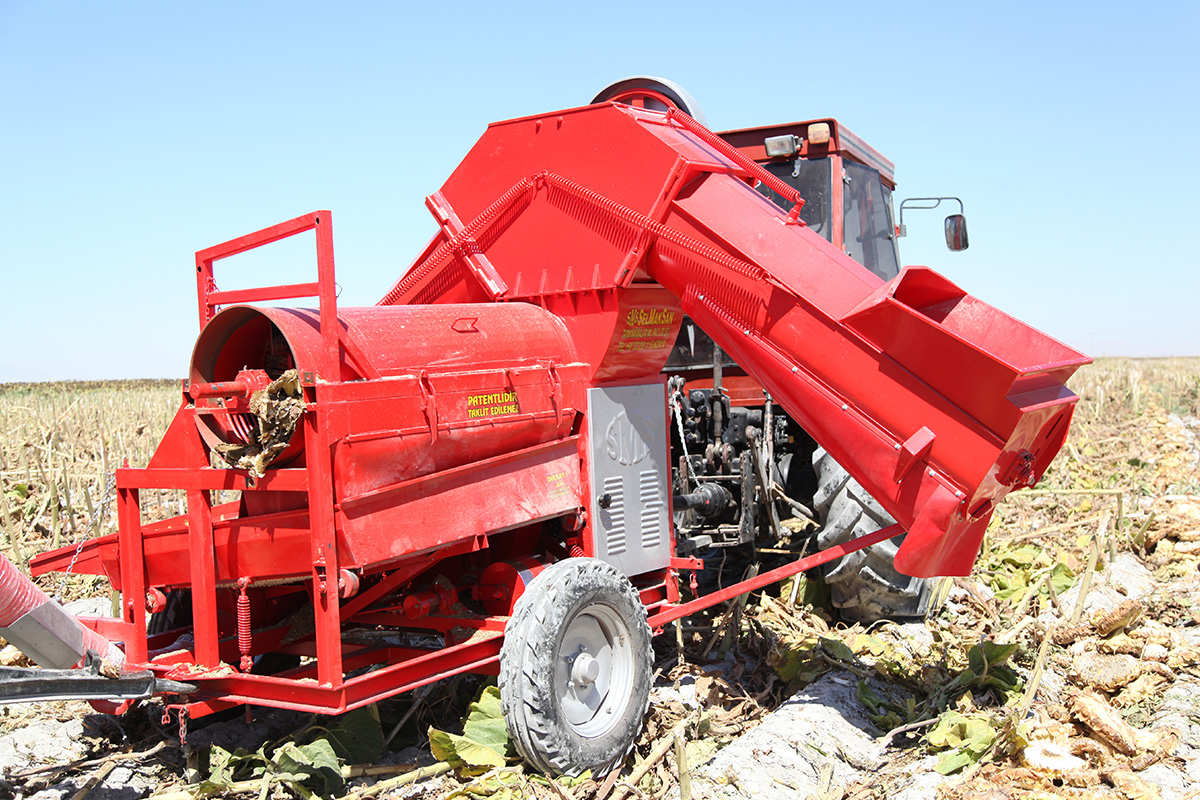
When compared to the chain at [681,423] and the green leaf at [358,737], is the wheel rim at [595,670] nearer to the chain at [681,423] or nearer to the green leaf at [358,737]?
the green leaf at [358,737]

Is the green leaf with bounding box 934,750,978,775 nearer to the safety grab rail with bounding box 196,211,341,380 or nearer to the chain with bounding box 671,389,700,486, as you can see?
the chain with bounding box 671,389,700,486

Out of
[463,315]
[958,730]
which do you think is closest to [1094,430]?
[958,730]

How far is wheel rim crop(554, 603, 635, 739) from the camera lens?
3885 millimetres

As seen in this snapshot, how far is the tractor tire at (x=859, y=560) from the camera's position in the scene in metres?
5.19

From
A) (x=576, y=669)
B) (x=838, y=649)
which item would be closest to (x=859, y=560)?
(x=838, y=649)

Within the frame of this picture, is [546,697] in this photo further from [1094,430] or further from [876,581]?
[1094,430]

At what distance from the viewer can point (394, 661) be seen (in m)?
4.04

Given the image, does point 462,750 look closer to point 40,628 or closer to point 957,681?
point 40,628

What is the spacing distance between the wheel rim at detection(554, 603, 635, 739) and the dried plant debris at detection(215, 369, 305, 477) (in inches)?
51.0

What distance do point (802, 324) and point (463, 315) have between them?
1.40 metres

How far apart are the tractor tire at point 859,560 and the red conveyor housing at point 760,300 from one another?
4.03 ft

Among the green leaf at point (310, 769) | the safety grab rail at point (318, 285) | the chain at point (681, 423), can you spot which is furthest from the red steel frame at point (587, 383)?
the chain at point (681, 423)

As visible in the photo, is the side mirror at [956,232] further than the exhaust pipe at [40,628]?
Yes

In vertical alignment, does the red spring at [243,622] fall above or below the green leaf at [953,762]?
above
